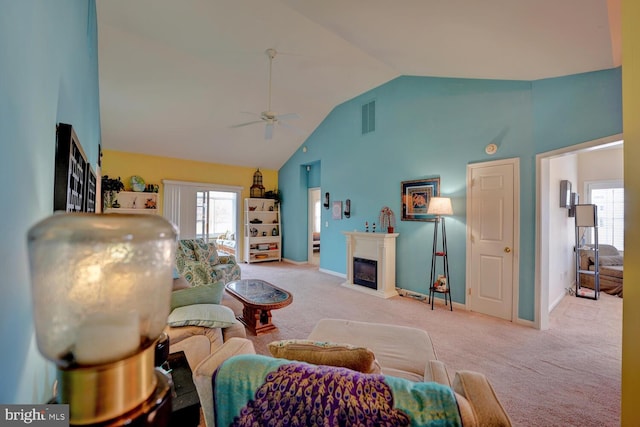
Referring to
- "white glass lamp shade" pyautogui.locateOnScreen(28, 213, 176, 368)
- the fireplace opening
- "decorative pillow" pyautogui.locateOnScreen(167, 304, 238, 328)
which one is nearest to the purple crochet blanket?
"white glass lamp shade" pyautogui.locateOnScreen(28, 213, 176, 368)

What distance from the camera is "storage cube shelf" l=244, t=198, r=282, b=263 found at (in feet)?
24.2

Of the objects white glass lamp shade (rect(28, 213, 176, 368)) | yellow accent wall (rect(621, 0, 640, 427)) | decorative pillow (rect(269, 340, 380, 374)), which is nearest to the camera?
white glass lamp shade (rect(28, 213, 176, 368))

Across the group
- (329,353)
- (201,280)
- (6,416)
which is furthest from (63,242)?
(201,280)

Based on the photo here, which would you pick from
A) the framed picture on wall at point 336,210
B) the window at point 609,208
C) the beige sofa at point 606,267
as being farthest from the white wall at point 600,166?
the framed picture on wall at point 336,210

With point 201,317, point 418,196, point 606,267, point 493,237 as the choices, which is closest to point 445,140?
point 418,196

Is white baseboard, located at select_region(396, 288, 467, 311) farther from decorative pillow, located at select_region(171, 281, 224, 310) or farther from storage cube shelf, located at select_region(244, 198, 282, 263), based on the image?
storage cube shelf, located at select_region(244, 198, 282, 263)

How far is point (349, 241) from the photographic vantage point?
5.22 meters

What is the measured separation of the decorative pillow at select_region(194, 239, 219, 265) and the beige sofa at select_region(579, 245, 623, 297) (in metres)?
6.61

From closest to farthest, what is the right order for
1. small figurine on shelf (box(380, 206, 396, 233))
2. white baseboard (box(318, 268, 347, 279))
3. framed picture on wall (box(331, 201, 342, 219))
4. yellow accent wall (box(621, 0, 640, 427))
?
yellow accent wall (box(621, 0, 640, 427)), small figurine on shelf (box(380, 206, 396, 233)), white baseboard (box(318, 268, 347, 279)), framed picture on wall (box(331, 201, 342, 219))

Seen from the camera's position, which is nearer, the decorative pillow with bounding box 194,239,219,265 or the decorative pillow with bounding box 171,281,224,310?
the decorative pillow with bounding box 171,281,224,310

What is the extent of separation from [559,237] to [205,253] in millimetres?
5721

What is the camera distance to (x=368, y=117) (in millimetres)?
5312

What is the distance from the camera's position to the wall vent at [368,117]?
5207mm

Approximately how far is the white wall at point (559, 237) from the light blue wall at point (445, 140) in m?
0.81
